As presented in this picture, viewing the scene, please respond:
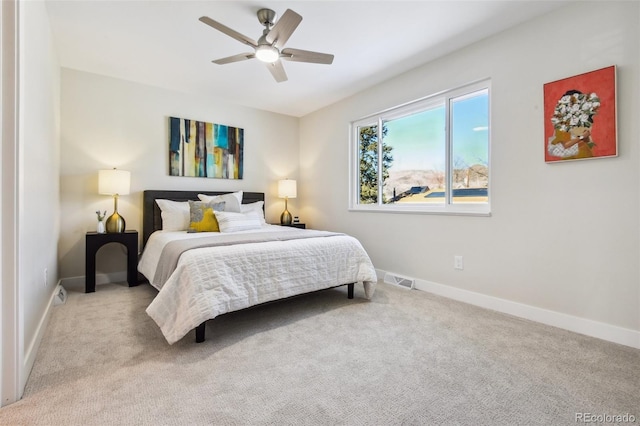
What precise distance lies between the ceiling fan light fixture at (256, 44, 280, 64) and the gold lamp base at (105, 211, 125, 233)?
7.96 ft

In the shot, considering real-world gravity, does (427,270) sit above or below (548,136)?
below

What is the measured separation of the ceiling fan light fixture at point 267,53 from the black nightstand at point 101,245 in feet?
7.86

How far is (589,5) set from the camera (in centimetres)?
212

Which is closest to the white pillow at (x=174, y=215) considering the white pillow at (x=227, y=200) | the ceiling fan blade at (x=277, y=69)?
the white pillow at (x=227, y=200)

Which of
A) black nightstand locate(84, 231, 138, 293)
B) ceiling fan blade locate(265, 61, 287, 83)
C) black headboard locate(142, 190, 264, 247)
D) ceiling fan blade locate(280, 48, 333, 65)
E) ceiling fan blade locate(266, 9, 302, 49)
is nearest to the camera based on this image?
ceiling fan blade locate(266, 9, 302, 49)

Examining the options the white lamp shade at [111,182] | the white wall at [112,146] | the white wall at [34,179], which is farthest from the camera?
the white wall at [112,146]

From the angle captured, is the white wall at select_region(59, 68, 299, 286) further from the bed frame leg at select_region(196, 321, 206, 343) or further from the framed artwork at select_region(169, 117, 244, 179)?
the bed frame leg at select_region(196, 321, 206, 343)

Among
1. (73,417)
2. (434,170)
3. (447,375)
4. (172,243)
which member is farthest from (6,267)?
(434,170)

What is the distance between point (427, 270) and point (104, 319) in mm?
3001

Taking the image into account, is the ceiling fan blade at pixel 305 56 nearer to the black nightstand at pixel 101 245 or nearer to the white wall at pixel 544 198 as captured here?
the white wall at pixel 544 198

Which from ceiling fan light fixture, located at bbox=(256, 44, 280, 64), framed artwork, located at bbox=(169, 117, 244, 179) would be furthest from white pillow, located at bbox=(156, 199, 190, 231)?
ceiling fan light fixture, located at bbox=(256, 44, 280, 64)

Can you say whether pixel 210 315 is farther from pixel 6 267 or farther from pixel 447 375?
pixel 447 375

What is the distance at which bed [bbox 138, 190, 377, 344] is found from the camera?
6.46ft

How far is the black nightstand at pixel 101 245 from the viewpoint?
124 inches
